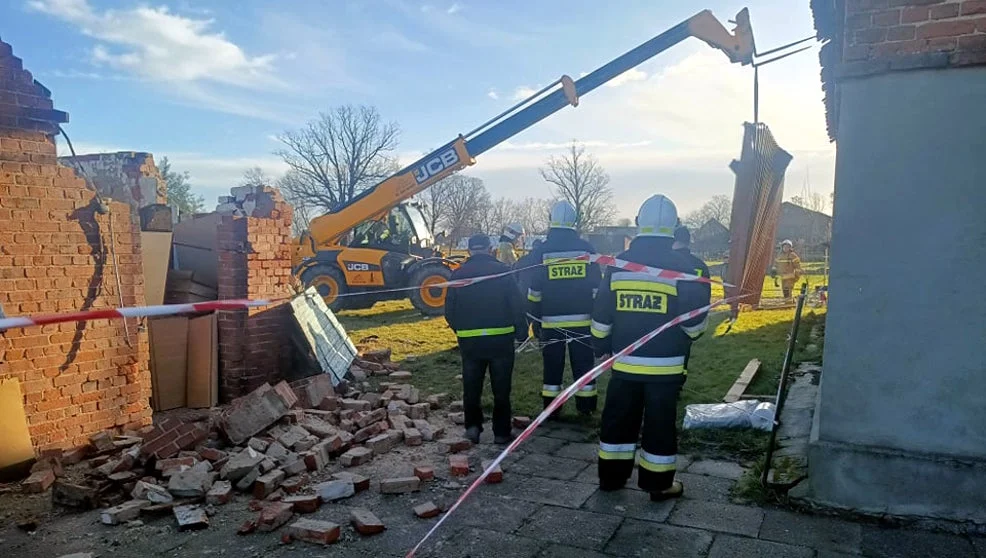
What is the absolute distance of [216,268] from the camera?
767 centimetres

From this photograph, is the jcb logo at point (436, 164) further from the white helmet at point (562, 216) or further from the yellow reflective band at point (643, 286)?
the yellow reflective band at point (643, 286)

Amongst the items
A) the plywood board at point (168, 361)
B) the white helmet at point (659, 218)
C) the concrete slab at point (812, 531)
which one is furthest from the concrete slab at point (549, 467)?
the plywood board at point (168, 361)

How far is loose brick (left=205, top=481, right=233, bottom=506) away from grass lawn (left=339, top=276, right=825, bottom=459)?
2832 millimetres

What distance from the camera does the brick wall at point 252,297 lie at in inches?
265

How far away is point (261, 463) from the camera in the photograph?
15.0 feet

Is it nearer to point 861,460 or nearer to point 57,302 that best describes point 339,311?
point 57,302

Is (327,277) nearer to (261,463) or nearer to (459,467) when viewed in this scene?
(261,463)

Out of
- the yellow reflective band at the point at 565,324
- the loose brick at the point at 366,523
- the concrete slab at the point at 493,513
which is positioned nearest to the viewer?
the loose brick at the point at 366,523

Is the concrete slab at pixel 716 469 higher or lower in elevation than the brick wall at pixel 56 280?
lower

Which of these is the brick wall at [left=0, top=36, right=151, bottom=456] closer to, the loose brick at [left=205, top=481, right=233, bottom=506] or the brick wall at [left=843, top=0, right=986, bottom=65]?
the loose brick at [left=205, top=481, right=233, bottom=506]

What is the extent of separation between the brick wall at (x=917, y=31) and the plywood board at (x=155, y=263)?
6.70m

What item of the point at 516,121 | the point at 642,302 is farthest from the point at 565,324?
the point at 516,121

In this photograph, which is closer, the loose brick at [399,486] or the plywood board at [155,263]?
the loose brick at [399,486]

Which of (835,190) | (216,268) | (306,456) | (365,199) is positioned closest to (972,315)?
(835,190)
